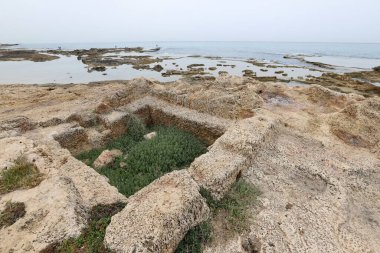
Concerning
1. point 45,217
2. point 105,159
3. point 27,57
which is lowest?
point 27,57

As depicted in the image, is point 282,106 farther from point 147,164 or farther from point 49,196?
point 49,196

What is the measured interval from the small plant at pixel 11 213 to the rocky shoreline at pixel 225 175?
0.10 meters

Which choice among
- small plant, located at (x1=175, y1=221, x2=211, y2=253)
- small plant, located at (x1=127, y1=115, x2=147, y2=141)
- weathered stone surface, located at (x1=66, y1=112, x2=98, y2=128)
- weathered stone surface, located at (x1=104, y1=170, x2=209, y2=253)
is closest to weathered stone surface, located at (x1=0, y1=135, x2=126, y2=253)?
weathered stone surface, located at (x1=104, y1=170, x2=209, y2=253)

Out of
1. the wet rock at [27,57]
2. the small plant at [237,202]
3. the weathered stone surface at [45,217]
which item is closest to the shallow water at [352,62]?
the small plant at [237,202]

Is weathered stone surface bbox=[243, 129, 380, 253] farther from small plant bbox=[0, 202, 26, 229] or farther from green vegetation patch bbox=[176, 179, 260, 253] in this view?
small plant bbox=[0, 202, 26, 229]

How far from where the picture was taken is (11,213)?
203 inches

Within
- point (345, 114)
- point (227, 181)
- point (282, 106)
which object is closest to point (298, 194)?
point (227, 181)

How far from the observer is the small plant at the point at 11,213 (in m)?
4.98

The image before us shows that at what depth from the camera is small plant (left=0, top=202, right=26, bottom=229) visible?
498cm

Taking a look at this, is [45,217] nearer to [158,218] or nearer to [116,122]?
[158,218]

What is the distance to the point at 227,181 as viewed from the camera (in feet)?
20.5

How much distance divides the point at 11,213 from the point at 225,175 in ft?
14.4

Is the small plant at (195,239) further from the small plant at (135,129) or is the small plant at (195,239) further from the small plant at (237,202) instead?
the small plant at (135,129)

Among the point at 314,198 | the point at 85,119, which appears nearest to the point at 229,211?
the point at 314,198
